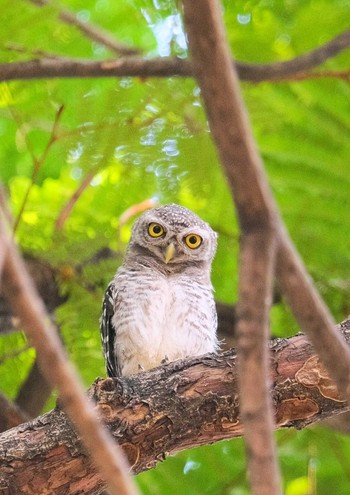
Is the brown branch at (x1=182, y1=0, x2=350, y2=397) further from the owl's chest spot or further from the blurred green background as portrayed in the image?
the blurred green background

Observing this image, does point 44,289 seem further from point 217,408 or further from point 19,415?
point 217,408

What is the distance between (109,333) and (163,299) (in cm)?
29

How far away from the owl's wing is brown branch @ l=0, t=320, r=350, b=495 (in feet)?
3.87

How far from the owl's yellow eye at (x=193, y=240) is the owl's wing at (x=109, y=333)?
1.76 feet

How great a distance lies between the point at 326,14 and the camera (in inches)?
159

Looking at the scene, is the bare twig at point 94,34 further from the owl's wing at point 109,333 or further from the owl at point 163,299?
the owl's wing at point 109,333

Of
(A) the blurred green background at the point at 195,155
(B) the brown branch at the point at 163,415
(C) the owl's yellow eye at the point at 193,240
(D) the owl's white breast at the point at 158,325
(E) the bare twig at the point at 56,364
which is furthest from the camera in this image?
(C) the owl's yellow eye at the point at 193,240

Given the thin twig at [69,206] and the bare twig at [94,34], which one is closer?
the bare twig at [94,34]

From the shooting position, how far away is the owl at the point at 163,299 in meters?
3.86

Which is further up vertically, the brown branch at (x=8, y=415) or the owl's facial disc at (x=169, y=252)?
the owl's facial disc at (x=169, y=252)

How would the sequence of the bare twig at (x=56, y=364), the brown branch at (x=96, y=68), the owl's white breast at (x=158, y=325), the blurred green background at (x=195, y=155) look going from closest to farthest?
the bare twig at (x=56, y=364) < the brown branch at (x=96, y=68) < the owl's white breast at (x=158, y=325) < the blurred green background at (x=195, y=155)

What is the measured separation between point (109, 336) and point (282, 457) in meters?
1.06

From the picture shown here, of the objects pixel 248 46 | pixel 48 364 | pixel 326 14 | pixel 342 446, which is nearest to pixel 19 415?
pixel 342 446

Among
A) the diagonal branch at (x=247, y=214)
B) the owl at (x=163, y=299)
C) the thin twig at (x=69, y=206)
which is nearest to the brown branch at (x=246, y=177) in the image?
the diagonal branch at (x=247, y=214)
